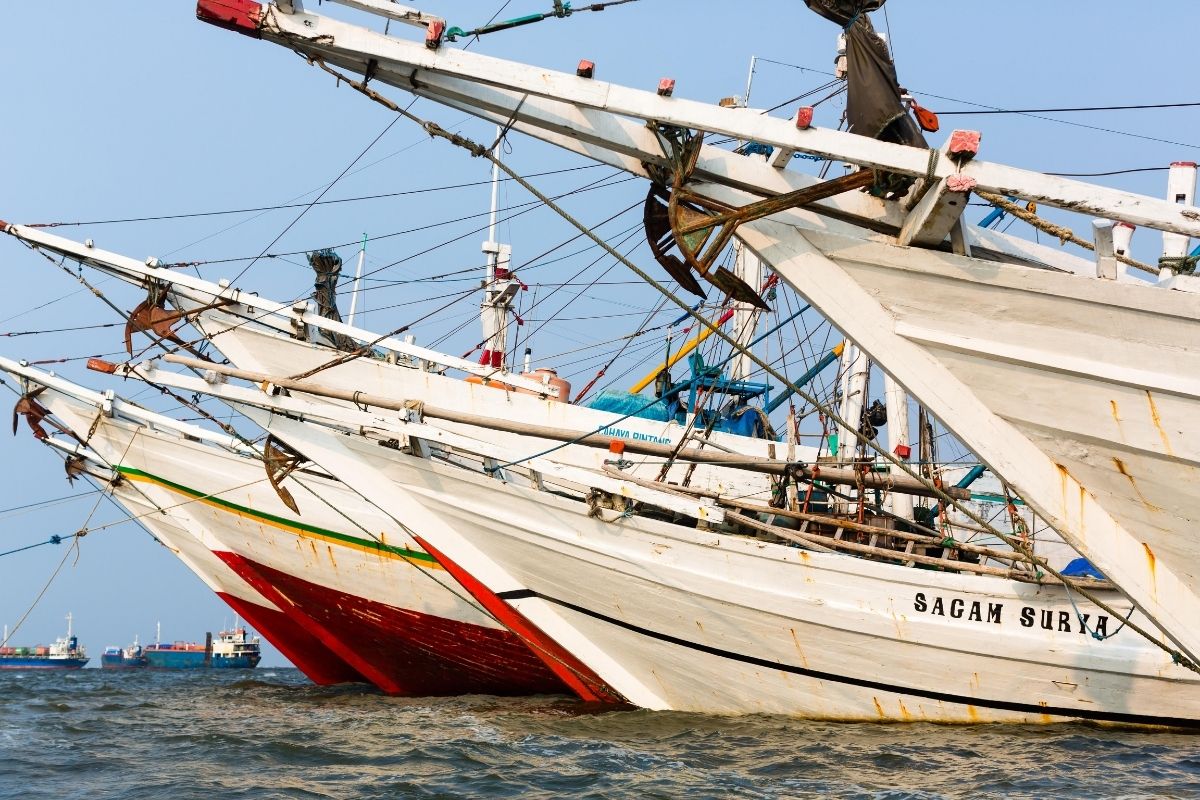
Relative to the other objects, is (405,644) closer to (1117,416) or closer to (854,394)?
(854,394)

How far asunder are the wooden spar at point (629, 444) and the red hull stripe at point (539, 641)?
59.6 inches

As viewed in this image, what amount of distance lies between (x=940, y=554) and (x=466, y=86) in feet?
28.7

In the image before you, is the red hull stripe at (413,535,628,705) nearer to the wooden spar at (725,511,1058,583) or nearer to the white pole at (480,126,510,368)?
the wooden spar at (725,511,1058,583)

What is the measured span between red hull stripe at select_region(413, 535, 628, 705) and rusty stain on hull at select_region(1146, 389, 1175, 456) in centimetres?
755

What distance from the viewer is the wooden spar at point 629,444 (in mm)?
11781

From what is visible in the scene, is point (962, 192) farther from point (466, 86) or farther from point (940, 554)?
point (940, 554)

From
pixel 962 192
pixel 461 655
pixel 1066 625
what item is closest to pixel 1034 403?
pixel 962 192

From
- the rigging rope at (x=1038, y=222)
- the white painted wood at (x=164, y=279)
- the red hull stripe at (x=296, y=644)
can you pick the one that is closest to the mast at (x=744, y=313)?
the white painted wood at (x=164, y=279)

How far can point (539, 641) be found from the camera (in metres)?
12.8

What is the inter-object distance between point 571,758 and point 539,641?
3410 mm

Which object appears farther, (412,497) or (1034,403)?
(412,497)

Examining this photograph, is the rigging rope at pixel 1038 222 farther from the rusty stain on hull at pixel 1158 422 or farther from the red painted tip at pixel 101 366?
the red painted tip at pixel 101 366

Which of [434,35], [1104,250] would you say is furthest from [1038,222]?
[434,35]

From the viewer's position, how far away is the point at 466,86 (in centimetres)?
719
